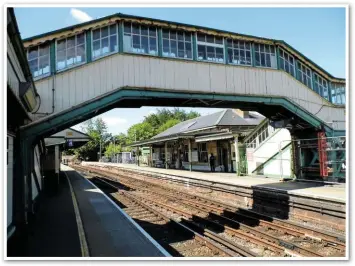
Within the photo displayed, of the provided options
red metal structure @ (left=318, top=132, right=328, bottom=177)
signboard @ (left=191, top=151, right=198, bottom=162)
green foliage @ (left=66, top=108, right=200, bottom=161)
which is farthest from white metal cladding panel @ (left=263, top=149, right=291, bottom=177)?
green foliage @ (left=66, top=108, right=200, bottom=161)

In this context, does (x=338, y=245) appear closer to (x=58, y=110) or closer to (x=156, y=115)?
(x=58, y=110)

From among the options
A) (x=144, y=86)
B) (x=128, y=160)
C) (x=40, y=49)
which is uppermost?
(x=40, y=49)

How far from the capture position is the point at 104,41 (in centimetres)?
941

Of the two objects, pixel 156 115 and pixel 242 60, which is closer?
pixel 242 60

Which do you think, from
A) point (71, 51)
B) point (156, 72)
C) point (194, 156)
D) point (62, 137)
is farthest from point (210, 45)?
point (194, 156)

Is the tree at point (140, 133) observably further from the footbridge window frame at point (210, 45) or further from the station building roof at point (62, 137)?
the footbridge window frame at point (210, 45)

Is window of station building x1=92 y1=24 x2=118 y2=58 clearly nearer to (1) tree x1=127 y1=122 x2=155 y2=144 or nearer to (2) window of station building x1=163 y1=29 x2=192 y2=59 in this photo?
(2) window of station building x1=163 y1=29 x2=192 y2=59

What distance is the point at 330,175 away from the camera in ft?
41.8

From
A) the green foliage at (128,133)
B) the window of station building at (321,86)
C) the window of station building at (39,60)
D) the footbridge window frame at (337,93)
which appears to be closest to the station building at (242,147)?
the window of station building at (321,86)

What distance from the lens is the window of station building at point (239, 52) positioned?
11062 millimetres

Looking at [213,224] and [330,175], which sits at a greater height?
[330,175]

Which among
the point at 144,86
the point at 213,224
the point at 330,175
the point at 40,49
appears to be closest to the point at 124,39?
the point at 144,86

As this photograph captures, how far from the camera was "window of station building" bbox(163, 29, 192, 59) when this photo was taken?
10.2m
